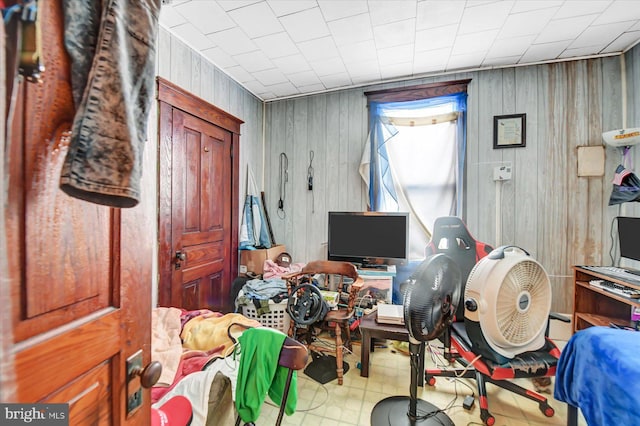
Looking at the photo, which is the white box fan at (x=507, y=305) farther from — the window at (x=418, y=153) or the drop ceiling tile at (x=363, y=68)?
the drop ceiling tile at (x=363, y=68)

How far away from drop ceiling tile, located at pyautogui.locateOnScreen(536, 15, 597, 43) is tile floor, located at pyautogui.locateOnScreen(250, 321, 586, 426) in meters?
2.75

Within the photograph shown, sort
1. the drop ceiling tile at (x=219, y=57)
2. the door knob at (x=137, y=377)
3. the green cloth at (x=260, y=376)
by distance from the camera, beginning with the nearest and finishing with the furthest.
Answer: the door knob at (x=137, y=377) < the green cloth at (x=260, y=376) < the drop ceiling tile at (x=219, y=57)

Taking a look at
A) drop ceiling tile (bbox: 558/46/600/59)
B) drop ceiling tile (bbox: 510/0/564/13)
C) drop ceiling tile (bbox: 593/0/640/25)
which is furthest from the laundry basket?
drop ceiling tile (bbox: 558/46/600/59)

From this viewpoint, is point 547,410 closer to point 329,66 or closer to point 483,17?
point 483,17

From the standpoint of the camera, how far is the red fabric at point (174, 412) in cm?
97

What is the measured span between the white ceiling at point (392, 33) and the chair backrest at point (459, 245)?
1.55 m

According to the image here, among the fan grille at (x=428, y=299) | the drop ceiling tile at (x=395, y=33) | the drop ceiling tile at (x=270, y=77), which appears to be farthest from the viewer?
the drop ceiling tile at (x=270, y=77)

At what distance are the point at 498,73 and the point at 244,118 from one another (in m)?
2.78

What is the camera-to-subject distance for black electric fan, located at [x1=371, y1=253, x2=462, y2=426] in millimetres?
1387

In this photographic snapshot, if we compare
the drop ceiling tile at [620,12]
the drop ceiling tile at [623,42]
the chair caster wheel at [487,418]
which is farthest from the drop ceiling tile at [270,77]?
the chair caster wheel at [487,418]

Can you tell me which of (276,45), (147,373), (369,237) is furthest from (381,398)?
(276,45)

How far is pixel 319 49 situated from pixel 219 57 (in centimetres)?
96

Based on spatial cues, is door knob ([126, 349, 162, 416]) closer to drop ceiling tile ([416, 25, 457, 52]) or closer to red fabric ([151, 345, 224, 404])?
red fabric ([151, 345, 224, 404])

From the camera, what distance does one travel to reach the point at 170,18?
203cm
